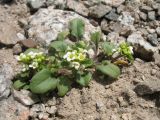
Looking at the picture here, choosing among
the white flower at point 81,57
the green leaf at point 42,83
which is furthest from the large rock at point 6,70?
the white flower at point 81,57

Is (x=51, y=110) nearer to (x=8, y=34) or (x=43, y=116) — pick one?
(x=43, y=116)

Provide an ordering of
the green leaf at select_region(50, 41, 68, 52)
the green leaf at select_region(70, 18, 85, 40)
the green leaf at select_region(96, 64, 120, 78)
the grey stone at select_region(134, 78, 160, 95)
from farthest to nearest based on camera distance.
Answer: the green leaf at select_region(70, 18, 85, 40) < the green leaf at select_region(50, 41, 68, 52) < the green leaf at select_region(96, 64, 120, 78) < the grey stone at select_region(134, 78, 160, 95)

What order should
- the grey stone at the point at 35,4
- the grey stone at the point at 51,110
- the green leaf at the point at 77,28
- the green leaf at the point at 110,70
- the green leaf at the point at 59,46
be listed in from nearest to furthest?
the grey stone at the point at 51,110
the green leaf at the point at 110,70
the green leaf at the point at 59,46
the green leaf at the point at 77,28
the grey stone at the point at 35,4

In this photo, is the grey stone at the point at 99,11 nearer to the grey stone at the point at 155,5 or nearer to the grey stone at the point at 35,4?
the grey stone at the point at 155,5

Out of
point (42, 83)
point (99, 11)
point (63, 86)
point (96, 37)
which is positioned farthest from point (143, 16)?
point (42, 83)

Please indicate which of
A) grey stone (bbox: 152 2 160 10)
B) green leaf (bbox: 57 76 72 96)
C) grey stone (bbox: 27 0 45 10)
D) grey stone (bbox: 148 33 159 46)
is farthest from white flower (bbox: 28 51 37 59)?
grey stone (bbox: 152 2 160 10)

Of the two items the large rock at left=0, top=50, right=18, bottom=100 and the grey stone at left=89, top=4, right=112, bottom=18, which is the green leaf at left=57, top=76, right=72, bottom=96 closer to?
the large rock at left=0, top=50, right=18, bottom=100
